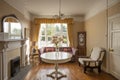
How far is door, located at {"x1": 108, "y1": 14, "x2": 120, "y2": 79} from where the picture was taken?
14.4 feet

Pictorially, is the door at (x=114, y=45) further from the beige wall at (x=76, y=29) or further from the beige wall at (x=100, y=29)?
the beige wall at (x=76, y=29)

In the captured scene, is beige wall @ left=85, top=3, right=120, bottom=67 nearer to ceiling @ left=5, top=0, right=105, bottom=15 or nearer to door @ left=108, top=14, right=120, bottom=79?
door @ left=108, top=14, right=120, bottom=79

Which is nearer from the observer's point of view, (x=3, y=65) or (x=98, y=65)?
(x=3, y=65)

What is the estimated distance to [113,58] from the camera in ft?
15.5

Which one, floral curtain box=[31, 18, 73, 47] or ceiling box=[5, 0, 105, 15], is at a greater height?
ceiling box=[5, 0, 105, 15]

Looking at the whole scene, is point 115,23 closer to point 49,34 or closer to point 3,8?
point 3,8

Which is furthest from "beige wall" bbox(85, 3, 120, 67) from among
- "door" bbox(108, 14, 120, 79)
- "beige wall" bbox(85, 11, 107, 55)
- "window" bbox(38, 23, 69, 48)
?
"window" bbox(38, 23, 69, 48)

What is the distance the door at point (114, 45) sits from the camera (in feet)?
14.4

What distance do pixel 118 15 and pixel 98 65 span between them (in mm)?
2022

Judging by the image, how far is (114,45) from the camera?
4.65m

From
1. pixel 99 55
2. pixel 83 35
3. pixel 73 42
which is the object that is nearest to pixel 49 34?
pixel 73 42

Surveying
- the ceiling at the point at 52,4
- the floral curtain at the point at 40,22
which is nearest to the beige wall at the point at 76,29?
the floral curtain at the point at 40,22

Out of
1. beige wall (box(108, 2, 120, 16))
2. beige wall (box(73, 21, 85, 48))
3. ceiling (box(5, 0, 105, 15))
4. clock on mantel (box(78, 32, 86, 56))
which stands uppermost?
ceiling (box(5, 0, 105, 15))

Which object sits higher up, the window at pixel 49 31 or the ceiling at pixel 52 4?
the ceiling at pixel 52 4
